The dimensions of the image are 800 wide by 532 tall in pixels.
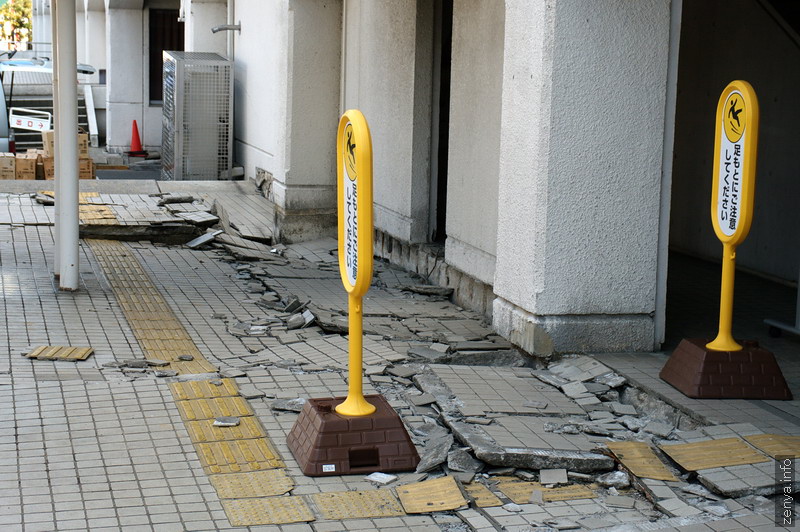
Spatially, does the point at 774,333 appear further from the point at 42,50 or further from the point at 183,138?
the point at 42,50

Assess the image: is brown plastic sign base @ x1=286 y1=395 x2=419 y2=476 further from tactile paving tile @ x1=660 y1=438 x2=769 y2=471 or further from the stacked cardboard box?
the stacked cardboard box

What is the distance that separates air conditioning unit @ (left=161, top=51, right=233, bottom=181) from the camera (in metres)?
16.6

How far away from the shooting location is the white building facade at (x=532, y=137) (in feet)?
22.7

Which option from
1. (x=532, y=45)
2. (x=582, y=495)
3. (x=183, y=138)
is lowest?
(x=582, y=495)

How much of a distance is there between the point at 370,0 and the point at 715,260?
4.46m

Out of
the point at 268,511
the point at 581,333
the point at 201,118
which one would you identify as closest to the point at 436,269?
the point at 581,333

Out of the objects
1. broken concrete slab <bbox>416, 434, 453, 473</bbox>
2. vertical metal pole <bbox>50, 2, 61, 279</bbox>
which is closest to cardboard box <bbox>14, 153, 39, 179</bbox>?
vertical metal pole <bbox>50, 2, 61, 279</bbox>

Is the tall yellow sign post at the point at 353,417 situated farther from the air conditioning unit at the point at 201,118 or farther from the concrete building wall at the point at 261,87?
the air conditioning unit at the point at 201,118

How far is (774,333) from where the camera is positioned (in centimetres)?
771

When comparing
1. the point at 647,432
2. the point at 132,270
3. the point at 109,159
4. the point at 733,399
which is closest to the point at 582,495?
the point at 647,432

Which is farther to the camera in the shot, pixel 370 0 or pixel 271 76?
pixel 271 76

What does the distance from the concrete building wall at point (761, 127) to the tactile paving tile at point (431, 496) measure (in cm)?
550

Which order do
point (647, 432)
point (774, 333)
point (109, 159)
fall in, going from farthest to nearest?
1. point (109, 159)
2. point (774, 333)
3. point (647, 432)

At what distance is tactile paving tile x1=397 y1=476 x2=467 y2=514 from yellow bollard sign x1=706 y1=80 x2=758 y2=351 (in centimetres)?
209
